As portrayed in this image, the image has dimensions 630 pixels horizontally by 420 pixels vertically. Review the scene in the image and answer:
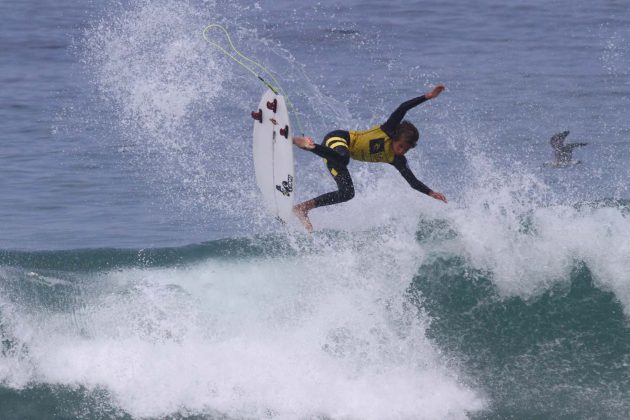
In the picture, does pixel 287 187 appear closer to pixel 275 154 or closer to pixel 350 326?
pixel 275 154

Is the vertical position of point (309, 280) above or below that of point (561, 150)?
below

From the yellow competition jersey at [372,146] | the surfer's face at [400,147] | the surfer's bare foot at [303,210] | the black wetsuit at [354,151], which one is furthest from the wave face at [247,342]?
the surfer's face at [400,147]

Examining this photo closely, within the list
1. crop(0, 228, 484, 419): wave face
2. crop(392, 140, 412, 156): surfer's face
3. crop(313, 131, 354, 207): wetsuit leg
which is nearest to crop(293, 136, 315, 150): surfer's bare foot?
crop(313, 131, 354, 207): wetsuit leg

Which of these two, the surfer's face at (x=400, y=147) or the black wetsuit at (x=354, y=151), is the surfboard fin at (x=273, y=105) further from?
the surfer's face at (x=400, y=147)

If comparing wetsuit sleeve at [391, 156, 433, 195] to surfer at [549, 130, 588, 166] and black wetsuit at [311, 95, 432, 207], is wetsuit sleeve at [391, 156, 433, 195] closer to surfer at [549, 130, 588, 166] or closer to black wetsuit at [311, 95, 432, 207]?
black wetsuit at [311, 95, 432, 207]

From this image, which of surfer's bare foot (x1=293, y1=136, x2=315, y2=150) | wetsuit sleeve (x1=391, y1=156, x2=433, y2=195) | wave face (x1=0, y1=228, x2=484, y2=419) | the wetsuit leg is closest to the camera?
surfer's bare foot (x1=293, y1=136, x2=315, y2=150)

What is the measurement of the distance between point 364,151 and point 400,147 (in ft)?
1.30

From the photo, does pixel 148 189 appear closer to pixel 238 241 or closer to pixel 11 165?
pixel 11 165

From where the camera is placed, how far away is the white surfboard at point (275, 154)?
9477 millimetres

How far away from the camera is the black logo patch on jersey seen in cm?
947

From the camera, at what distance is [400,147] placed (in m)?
9.36

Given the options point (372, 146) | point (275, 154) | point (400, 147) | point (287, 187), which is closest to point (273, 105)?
point (275, 154)

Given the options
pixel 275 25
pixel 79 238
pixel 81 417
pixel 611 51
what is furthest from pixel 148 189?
pixel 611 51

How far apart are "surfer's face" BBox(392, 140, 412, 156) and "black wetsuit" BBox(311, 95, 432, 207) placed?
7 cm
